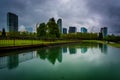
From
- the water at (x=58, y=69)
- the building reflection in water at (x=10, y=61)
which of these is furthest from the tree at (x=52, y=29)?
the water at (x=58, y=69)

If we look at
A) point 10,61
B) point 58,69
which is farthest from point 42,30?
point 58,69

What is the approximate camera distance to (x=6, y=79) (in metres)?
5.92

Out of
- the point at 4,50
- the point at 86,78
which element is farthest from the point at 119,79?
the point at 4,50

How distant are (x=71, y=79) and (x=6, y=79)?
104 inches

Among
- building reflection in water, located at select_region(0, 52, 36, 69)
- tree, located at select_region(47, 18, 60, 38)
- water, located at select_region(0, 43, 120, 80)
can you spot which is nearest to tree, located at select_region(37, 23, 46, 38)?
tree, located at select_region(47, 18, 60, 38)

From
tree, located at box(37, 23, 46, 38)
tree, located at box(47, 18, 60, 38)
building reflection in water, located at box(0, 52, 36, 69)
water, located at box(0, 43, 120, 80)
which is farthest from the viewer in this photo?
tree, located at box(37, 23, 46, 38)

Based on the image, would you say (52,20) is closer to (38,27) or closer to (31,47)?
(38,27)

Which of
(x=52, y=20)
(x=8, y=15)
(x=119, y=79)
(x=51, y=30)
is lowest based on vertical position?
(x=119, y=79)

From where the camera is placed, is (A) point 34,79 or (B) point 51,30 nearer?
(A) point 34,79

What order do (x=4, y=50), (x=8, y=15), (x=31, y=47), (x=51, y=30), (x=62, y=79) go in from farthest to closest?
(x=8, y=15), (x=51, y=30), (x=31, y=47), (x=4, y=50), (x=62, y=79)

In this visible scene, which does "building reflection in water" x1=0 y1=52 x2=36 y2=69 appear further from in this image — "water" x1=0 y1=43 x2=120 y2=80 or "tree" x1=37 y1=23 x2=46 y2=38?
"tree" x1=37 y1=23 x2=46 y2=38

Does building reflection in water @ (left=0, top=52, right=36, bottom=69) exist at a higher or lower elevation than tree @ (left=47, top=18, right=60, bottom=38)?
lower

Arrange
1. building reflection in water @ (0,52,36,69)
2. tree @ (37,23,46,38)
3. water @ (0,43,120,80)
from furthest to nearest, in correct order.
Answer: tree @ (37,23,46,38) < building reflection in water @ (0,52,36,69) < water @ (0,43,120,80)

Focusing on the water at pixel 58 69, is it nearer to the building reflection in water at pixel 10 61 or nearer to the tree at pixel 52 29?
the building reflection in water at pixel 10 61
